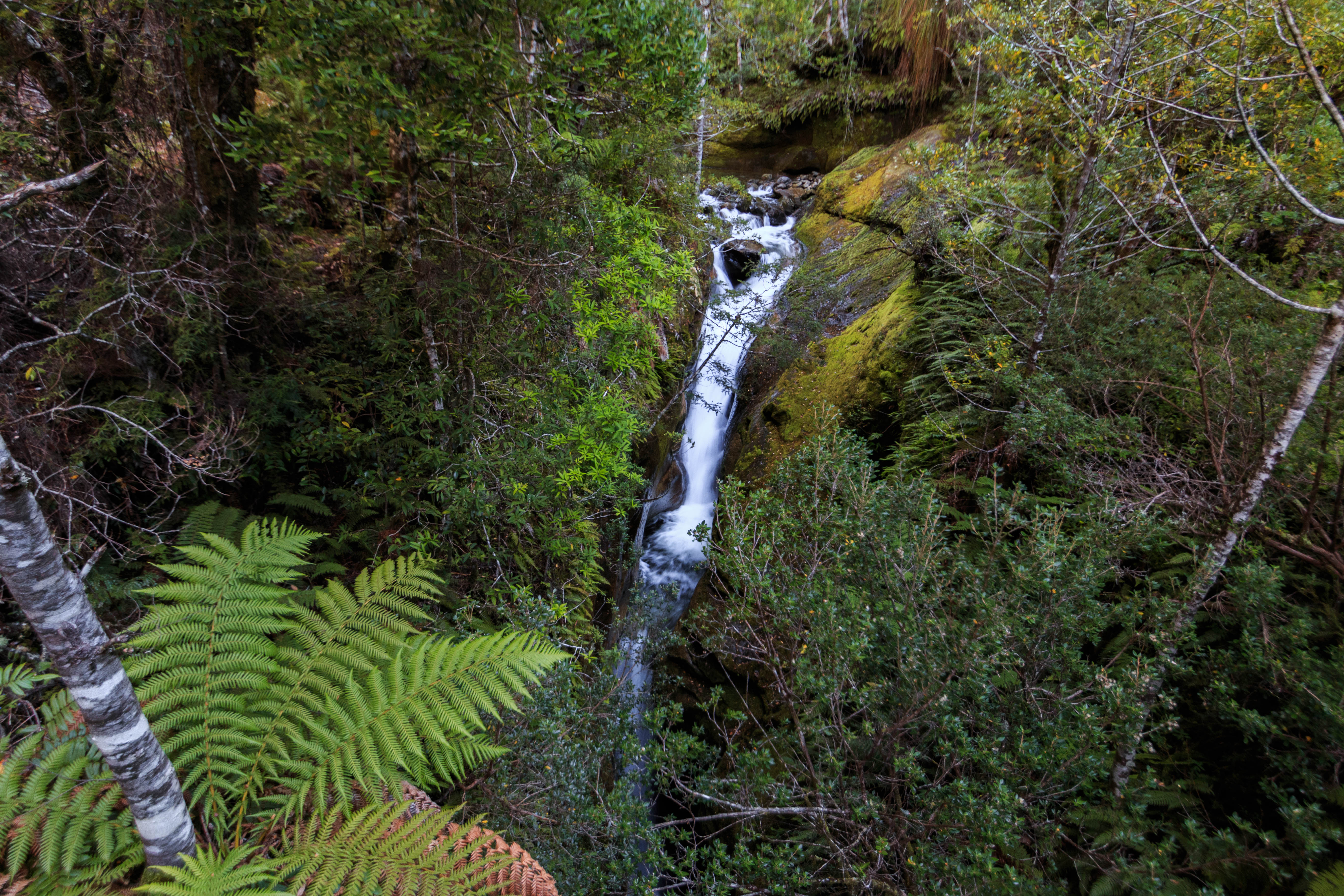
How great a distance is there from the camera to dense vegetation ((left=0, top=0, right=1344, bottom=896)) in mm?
2434

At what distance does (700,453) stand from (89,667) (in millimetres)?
7611

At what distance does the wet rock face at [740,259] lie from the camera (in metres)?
11.5

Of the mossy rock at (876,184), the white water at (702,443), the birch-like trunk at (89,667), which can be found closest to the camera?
the birch-like trunk at (89,667)

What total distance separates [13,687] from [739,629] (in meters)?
3.64

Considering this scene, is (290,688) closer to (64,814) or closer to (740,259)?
(64,814)

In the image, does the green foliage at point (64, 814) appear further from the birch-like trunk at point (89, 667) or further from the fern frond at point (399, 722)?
the fern frond at point (399, 722)

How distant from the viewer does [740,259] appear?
461 inches

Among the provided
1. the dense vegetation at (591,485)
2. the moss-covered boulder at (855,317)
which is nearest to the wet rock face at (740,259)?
the moss-covered boulder at (855,317)

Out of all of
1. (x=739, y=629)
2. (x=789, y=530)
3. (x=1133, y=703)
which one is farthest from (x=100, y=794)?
(x=1133, y=703)

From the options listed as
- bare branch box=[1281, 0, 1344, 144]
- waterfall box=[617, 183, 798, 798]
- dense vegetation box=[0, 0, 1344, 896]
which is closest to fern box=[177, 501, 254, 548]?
dense vegetation box=[0, 0, 1344, 896]

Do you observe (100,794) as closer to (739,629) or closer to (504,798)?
(504,798)

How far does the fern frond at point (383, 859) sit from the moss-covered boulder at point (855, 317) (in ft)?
12.8

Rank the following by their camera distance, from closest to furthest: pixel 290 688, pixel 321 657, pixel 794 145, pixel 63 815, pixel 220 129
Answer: pixel 63 815
pixel 290 688
pixel 321 657
pixel 220 129
pixel 794 145

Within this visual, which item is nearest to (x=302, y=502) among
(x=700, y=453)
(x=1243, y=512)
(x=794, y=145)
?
(x=1243, y=512)
